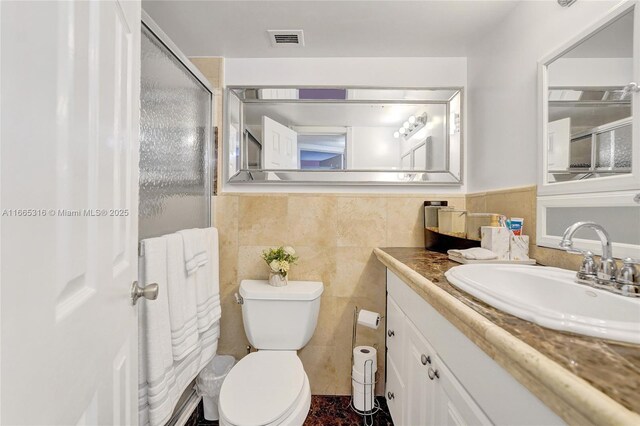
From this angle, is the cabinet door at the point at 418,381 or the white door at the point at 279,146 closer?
the cabinet door at the point at 418,381

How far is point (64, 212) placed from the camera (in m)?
0.41

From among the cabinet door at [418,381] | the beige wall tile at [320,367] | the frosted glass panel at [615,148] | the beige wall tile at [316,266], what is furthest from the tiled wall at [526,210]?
the beige wall tile at [320,367]

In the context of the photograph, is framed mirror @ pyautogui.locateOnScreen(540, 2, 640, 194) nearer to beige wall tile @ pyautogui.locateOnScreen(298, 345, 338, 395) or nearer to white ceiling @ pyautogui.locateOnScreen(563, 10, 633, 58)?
white ceiling @ pyautogui.locateOnScreen(563, 10, 633, 58)

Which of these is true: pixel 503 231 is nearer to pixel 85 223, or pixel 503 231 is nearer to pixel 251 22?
pixel 85 223

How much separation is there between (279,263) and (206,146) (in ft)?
2.78

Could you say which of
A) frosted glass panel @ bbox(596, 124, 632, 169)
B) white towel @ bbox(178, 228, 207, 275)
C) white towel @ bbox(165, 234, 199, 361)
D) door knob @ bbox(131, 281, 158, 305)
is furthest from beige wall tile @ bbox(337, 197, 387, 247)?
door knob @ bbox(131, 281, 158, 305)

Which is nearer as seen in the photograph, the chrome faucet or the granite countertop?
the granite countertop

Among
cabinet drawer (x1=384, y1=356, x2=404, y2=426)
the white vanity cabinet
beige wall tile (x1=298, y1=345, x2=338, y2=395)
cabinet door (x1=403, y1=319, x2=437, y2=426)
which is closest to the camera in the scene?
the white vanity cabinet

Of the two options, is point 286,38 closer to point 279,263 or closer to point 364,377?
point 279,263

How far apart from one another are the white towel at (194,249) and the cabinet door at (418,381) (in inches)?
38.6

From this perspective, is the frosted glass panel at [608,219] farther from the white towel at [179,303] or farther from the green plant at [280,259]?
the white towel at [179,303]

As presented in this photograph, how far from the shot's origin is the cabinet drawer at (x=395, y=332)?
123 centimetres

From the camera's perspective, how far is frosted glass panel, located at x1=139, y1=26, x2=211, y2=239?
1.11 meters

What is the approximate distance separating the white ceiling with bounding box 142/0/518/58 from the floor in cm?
214
